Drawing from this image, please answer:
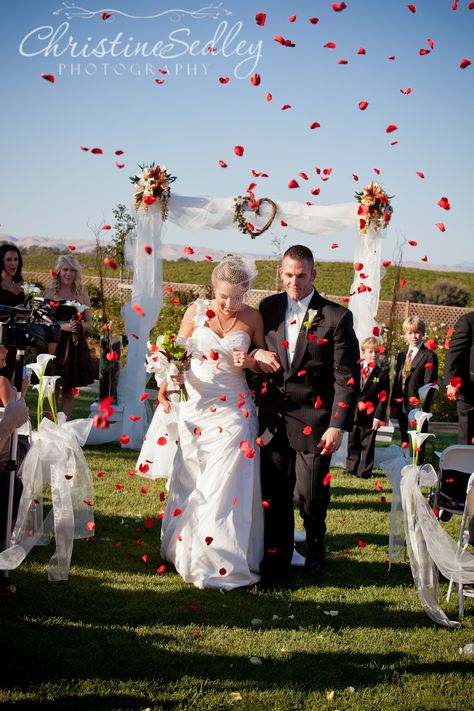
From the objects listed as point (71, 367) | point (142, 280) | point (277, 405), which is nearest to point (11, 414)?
point (277, 405)

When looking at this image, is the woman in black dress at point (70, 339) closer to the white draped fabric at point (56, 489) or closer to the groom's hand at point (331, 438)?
the white draped fabric at point (56, 489)

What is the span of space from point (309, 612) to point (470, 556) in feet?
3.53

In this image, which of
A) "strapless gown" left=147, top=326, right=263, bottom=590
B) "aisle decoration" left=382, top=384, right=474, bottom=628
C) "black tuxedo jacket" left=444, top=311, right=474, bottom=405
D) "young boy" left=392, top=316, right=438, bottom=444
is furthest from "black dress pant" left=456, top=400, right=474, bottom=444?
"strapless gown" left=147, top=326, right=263, bottom=590

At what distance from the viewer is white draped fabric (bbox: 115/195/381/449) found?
928 centimetres

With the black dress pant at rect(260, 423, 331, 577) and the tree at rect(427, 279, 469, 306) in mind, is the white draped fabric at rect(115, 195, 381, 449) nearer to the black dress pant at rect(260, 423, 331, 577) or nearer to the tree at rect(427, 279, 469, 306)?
the black dress pant at rect(260, 423, 331, 577)

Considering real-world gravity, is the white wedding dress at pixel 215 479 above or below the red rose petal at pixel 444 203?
below

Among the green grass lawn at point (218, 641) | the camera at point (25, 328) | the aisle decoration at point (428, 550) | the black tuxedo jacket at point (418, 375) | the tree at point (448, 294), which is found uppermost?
the tree at point (448, 294)

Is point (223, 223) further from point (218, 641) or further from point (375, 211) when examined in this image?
point (218, 641)

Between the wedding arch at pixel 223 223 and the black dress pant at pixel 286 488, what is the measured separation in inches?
162

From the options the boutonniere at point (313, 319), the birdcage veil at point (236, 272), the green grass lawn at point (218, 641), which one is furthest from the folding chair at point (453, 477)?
the birdcage veil at point (236, 272)

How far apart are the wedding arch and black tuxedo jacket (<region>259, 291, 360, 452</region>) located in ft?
12.9

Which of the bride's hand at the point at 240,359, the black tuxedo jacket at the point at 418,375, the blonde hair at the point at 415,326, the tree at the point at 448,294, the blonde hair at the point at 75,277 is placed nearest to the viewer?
the bride's hand at the point at 240,359

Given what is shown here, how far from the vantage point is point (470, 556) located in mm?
4730

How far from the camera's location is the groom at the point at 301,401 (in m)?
5.20
